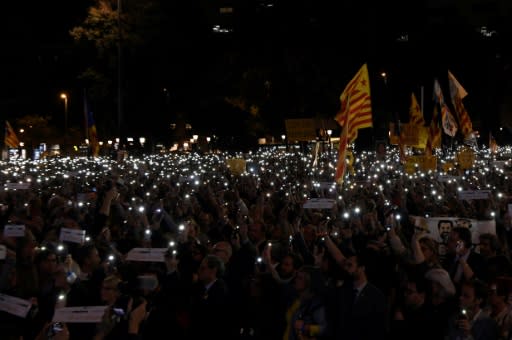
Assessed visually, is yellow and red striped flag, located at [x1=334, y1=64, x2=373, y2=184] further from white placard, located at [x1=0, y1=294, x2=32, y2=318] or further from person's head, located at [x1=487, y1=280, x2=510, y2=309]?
white placard, located at [x1=0, y1=294, x2=32, y2=318]

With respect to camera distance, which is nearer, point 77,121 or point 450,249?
point 450,249

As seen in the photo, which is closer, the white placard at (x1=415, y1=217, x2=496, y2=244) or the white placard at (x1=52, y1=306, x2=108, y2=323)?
the white placard at (x1=52, y1=306, x2=108, y2=323)

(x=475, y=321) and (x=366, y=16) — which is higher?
(x=366, y=16)

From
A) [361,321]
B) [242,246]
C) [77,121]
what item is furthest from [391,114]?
[361,321]

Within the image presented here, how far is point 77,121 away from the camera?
59.9m

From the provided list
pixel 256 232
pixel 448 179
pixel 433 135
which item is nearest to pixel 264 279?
pixel 256 232

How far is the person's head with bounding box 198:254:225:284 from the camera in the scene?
7.54 metres

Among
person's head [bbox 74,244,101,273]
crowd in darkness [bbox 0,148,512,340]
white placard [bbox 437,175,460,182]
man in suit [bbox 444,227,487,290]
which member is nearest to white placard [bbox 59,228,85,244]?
crowd in darkness [bbox 0,148,512,340]

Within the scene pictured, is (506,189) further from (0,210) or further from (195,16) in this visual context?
(195,16)

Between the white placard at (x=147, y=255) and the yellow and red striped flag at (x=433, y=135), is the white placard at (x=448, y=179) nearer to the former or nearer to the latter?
the yellow and red striped flag at (x=433, y=135)

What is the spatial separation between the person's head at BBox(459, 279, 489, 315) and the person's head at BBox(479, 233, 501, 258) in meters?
2.71

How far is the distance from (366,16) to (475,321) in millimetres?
43677

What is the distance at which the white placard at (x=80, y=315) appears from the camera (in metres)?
6.63

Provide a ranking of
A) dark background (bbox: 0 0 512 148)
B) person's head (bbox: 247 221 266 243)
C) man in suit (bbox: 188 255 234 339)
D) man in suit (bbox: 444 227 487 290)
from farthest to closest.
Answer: dark background (bbox: 0 0 512 148) < person's head (bbox: 247 221 266 243) < man in suit (bbox: 444 227 487 290) < man in suit (bbox: 188 255 234 339)
